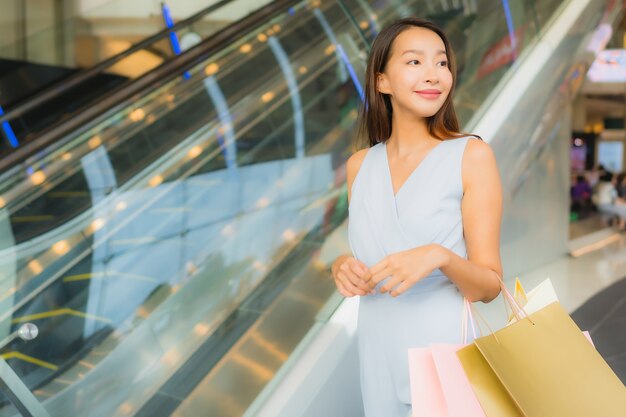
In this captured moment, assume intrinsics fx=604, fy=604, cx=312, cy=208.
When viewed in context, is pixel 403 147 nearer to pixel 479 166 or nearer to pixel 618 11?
pixel 479 166

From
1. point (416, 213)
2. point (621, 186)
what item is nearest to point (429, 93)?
point (416, 213)

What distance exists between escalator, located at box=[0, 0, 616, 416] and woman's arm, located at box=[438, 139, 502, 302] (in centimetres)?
117

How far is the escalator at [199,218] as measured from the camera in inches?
94.1

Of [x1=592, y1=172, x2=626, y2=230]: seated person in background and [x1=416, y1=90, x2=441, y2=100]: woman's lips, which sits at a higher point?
[x1=416, y1=90, x2=441, y2=100]: woman's lips

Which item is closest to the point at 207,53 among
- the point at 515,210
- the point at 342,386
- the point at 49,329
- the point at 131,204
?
the point at 131,204

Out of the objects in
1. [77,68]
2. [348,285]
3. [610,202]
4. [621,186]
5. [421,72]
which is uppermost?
[421,72]

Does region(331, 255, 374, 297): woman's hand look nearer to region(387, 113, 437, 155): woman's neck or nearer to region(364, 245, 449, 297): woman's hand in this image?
region(364, 245, 449, 297): woman's hand

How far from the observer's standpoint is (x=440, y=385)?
103 cm

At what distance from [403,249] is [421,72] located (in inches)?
14.6

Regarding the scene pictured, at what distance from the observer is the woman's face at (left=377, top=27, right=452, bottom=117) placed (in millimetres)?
1260

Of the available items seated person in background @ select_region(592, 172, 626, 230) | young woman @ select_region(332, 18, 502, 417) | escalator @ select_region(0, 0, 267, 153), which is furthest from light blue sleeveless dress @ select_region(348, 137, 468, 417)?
seated person in background @ select_region(592, 172, 626, 230)

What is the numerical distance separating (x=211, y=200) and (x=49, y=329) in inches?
52.0

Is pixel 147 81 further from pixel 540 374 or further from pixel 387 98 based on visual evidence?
pixel 540 374

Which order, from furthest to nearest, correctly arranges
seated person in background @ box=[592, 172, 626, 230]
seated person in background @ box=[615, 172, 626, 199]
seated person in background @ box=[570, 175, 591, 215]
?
1. seated person in background @ box=[570, 175, 591, 215]
2. seated person in background @ box=[615, 172, 626, 199]
3. seated person in background @ box=[592, 172, 626, 230]
